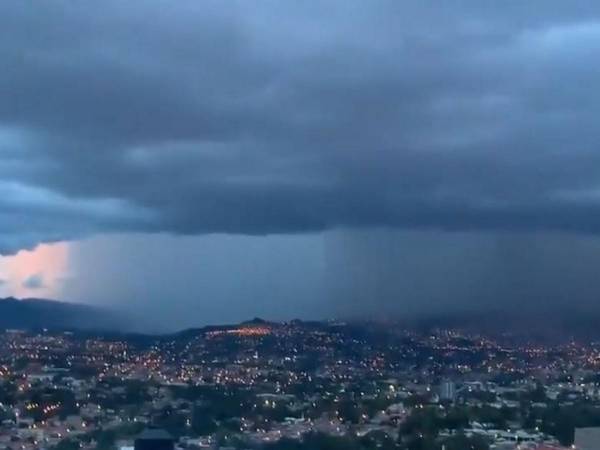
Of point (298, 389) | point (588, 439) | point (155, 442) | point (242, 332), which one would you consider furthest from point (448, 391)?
point (155, 442)

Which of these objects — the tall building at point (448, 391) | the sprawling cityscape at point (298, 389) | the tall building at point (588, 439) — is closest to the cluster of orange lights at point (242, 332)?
the sprawling cityscape at point (298, 389)

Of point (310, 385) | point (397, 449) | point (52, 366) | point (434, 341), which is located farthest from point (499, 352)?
point (397, 449)

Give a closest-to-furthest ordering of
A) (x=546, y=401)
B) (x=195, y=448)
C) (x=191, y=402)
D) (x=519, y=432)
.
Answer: (x=195, y=448) < (x=519, y=432) < (x=191, y=402) < (x=546, y=401)

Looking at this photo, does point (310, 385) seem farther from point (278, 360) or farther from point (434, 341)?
point (434, 341)

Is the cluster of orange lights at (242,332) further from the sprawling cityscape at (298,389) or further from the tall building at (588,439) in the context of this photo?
the tall building at (588,439)

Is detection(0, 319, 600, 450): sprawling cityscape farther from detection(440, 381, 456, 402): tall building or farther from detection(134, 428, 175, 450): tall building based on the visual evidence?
detection(134, 428, 175, 450): tall building

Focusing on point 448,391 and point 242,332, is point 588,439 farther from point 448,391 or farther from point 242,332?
point 242,332
